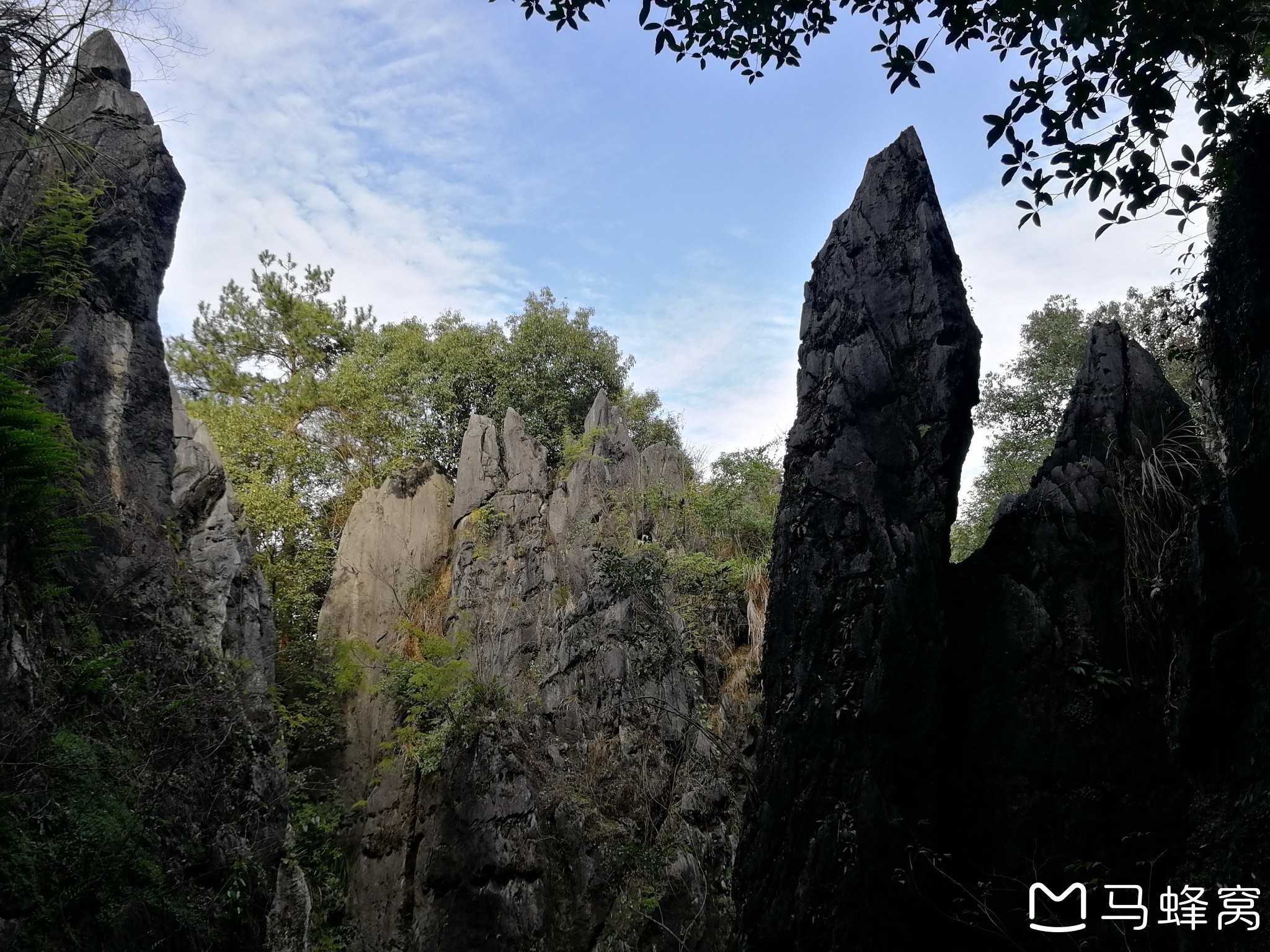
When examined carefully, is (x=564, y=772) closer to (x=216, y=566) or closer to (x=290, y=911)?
(x=290, y=911)

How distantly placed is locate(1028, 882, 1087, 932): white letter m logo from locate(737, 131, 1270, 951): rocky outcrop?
0.06 meters

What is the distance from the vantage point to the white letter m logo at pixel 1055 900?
16.3ft

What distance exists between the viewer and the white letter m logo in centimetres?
498

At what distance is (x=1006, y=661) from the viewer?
585 centimetres

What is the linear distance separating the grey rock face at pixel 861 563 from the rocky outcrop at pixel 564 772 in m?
1.98

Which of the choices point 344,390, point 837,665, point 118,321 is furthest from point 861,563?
point 344,390

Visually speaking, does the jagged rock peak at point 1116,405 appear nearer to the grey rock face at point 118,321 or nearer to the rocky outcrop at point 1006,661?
the rocky outcrop at point 1006,661

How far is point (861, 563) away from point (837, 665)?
816mm

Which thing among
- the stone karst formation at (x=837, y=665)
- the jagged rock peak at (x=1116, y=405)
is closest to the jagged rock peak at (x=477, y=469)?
the stone karst formation at (x=837, y=665)

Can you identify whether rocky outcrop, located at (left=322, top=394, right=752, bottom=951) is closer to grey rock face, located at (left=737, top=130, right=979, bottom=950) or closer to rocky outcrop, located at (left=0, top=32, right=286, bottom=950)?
grey rock face, located at (left=737, top=130, right=979, bottom=950)

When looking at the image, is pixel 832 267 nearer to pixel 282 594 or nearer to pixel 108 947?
pixel 108 947

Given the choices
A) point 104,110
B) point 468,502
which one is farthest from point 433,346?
point 104,110

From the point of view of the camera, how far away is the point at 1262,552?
16.0 ft

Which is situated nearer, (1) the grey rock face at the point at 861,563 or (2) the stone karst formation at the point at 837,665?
(2) the stone karst formation at the point at 837,665
